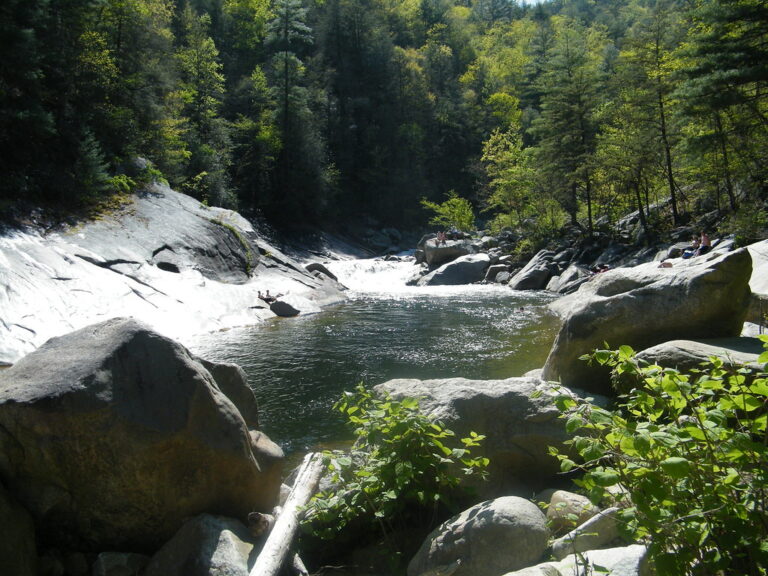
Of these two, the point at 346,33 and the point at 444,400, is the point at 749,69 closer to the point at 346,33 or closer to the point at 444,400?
the point at 444,400

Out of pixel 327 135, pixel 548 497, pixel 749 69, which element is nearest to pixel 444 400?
pixel 548 497

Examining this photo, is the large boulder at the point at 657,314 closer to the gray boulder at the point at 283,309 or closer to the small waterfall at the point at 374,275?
the gray boulder at the point at 283,309

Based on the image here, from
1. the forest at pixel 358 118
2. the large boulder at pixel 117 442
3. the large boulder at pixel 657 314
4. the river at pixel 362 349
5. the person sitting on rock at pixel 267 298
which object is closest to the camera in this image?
the large boulder at pixel 117 442

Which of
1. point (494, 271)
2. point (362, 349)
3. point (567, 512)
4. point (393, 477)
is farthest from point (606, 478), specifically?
point (494, 271)

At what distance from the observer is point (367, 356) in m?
12.5

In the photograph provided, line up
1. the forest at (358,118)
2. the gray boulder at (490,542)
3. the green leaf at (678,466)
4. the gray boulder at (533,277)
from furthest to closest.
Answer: the gray boulder at (533,277) → the forest at (358,118) → the gray boulder at (490,542) → the green leaf at (678,466)

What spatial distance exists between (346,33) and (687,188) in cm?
4509

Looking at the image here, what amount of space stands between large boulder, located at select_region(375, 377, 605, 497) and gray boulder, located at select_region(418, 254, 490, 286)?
76.9 ft

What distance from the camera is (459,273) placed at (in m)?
29.2

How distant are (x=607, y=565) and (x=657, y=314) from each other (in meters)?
4.28

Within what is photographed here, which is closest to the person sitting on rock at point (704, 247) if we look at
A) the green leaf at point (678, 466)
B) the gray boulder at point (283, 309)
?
the gray boulder at point (283, 309)

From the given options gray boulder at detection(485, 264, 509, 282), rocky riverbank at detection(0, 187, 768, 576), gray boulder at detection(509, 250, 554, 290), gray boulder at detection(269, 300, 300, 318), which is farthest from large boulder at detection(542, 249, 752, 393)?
gray boulder at detection(485, 264, 509, 282)

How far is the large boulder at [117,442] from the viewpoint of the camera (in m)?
4.04

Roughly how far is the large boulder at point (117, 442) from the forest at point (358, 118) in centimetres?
1465
